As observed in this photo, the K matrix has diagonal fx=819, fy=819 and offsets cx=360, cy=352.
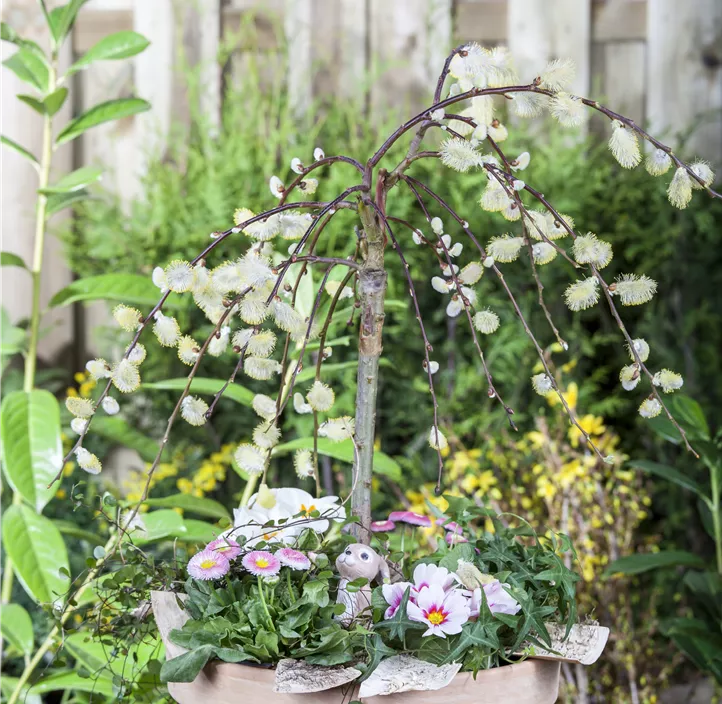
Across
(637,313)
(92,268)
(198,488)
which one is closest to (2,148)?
(92,268)

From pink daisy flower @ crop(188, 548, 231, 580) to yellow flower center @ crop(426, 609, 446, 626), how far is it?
164 millimetres

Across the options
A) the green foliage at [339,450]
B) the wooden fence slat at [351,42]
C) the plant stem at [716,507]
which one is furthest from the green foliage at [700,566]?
the wooden fence slat at [351,42]

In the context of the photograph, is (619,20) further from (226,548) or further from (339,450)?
(226,548)

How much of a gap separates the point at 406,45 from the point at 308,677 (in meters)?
1.61

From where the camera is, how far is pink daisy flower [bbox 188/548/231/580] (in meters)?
0.64

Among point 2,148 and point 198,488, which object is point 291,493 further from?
point 2,148

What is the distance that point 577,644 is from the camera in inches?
25.8

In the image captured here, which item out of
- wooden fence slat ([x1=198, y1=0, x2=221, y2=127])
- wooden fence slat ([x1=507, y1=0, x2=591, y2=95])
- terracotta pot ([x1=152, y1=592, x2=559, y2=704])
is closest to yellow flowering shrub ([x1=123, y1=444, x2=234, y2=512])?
wooden fence slat ([x1=198, y1=0, x2=221, y2=127])

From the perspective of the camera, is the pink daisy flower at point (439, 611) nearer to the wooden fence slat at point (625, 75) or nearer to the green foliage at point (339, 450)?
the green foliage at point (339, 450)

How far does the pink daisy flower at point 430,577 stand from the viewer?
0.65 m

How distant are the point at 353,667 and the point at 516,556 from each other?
0.21 meters

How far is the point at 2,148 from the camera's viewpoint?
69.4 inches

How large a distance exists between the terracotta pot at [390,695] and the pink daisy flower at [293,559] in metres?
0.08

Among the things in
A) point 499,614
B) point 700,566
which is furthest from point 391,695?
point 700,566
